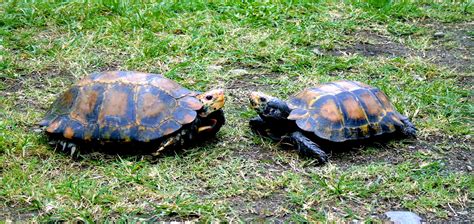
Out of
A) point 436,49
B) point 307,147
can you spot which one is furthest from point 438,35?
point 307,147

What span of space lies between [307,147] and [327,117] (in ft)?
0.81

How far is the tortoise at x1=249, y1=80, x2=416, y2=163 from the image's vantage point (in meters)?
4.21

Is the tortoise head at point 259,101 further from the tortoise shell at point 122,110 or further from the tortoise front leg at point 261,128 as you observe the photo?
the tortoise shell at point 122,110

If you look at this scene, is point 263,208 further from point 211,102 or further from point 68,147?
point 68,147

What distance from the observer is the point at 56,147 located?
13.8 ft

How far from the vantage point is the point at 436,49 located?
6336 millimetres

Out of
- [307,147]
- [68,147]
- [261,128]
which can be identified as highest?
[307,147]

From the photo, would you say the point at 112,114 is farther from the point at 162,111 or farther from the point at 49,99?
the point at 49,99

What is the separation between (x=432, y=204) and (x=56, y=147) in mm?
2351

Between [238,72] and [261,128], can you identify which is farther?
[238,72]

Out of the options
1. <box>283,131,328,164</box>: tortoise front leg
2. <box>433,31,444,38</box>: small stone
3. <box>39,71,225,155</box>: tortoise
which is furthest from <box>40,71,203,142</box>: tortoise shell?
<box>433,31,444,38</box>: small stone

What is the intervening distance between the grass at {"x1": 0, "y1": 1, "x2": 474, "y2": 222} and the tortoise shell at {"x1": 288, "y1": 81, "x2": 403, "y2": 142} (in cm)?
15

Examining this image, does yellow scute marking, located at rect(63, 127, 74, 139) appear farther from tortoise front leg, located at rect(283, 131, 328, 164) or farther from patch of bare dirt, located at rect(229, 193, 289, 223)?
A: tortoise front leg, located at rect(283, 131, 328, 164)

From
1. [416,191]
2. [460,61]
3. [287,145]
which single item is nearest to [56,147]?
[287,145]
